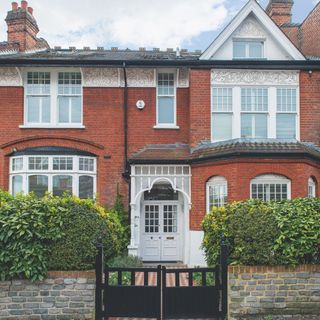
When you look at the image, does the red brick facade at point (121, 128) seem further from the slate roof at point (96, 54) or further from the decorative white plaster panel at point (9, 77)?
the slate roof at point (96, 54)

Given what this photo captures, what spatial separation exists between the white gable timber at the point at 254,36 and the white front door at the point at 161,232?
6.31m

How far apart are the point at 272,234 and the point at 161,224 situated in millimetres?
9024

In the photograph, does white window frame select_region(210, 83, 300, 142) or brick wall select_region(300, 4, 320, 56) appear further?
brick wall select_region(300, 4, 320, 56)

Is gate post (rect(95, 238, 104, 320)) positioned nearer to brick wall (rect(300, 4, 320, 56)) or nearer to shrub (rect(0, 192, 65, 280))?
shrub (rect(0, 192, 65, 280))

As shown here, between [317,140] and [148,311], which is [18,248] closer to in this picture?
[148,311]

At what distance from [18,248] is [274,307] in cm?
528

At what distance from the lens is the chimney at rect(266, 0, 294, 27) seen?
24.3 meters

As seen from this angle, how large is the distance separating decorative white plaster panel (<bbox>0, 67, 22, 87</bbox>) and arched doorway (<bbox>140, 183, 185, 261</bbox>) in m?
6.95

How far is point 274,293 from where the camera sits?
8938 mm

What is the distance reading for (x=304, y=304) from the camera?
9016mm

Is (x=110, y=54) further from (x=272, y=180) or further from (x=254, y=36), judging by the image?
(x=272, y=180)

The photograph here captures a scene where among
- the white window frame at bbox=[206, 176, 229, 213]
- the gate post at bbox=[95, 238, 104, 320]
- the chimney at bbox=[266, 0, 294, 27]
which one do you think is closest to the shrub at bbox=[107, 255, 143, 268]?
the white window frame at bbox=[206, 176, 229, 213]

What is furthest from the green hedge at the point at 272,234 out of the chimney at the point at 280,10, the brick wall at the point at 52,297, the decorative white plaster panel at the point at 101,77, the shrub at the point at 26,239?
the chimney at the point at 280,10

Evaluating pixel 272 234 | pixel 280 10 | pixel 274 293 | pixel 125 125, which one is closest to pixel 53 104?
pixel 125 125
